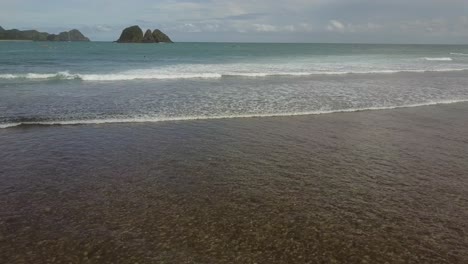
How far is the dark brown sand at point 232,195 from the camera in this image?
17.0ft

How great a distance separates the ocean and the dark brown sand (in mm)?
29

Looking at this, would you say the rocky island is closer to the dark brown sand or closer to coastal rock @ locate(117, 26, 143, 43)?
coastal rock @ locate(117, 26, 143, 43)

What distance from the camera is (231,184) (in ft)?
25.0

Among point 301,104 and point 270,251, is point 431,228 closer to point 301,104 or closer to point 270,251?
point 270,251

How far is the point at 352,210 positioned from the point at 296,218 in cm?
105

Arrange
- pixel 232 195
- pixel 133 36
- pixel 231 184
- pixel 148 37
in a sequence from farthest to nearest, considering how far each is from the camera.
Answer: pixel 148 37, pixel 133 36, pixel 231 184, pixel 232 195

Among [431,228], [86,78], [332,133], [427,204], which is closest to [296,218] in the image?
[431,228]

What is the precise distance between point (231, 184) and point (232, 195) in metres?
0.58

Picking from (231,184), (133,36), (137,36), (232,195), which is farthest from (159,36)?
(232,195)

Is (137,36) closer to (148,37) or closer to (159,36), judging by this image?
(148,37)

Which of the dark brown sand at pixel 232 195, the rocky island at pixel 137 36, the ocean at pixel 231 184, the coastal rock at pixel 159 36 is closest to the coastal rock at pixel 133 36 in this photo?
the rocky island at pixel 137 36

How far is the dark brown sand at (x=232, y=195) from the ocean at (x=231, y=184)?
3 cm

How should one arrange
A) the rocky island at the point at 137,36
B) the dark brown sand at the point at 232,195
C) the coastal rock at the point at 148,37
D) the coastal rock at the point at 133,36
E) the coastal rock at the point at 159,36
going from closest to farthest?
the dark brown sand at the point at 232,195
the coastal rock at the point at 133,36
the rocky island at the point at 137,36
the coastal rock at the point at 148,37
the coastal rock at the point at 159,36

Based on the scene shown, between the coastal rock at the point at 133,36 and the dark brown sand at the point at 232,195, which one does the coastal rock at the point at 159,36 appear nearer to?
the coastal rock at the point at 133,36
